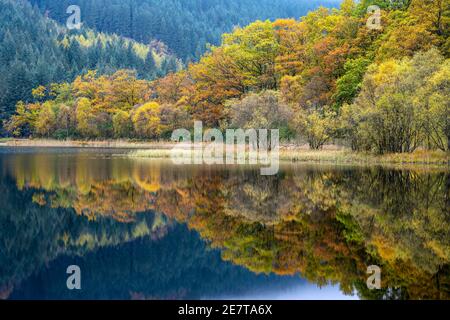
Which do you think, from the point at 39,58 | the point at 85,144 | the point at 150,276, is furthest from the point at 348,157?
the point at 39,58

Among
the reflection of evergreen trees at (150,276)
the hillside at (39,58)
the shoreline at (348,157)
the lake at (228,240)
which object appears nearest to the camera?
the reflection of evergreen trees at (150,276)

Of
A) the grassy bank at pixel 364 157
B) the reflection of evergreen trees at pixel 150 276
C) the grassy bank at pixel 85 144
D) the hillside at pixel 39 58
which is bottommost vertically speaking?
the reflection of evergreen trees at pixel 150 276

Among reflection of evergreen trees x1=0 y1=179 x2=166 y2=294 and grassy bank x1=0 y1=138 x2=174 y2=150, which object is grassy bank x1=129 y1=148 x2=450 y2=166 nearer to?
reflection of evergreen trees x1=0 y1=179 x2=166 y2=294

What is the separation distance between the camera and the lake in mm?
10289

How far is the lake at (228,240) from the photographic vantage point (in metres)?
10.3

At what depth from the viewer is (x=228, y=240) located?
46.1ft

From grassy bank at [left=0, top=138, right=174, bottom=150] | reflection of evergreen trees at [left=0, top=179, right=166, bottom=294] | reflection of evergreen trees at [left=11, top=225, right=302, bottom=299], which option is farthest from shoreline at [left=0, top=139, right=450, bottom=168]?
reflection of evergreen trees at [left=11, top=225, right=302, bottom=299]

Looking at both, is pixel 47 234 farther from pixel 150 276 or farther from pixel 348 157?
pixel 348 157

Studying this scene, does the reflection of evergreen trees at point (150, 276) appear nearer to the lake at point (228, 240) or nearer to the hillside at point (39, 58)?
the lake at point (228, 240)

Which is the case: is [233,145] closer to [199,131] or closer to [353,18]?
[199,131]

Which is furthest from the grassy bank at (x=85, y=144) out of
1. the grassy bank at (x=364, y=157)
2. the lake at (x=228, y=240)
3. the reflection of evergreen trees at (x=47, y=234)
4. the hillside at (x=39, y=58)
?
the reflection of evergreen trees at (x=47, y=234)

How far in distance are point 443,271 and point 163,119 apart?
5985 centimetres

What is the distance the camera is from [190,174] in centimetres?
3098
